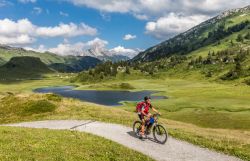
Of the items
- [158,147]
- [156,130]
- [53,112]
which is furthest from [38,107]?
[158,147]

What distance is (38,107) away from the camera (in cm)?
6238

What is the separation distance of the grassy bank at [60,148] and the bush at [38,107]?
28.7 metres

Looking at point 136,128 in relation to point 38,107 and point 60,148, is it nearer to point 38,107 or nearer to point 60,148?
point 60,148

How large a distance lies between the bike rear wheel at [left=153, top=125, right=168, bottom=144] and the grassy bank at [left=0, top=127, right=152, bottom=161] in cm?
486

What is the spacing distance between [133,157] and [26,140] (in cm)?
939

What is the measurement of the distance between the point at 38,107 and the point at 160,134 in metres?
35.0

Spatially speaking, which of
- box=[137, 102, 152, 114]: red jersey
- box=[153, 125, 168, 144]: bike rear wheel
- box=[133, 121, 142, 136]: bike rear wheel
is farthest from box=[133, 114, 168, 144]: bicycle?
box=[137, 102, 152, 114]: red jersey

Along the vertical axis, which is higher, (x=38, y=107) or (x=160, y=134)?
(x=160, y=134)

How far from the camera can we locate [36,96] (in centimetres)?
6906

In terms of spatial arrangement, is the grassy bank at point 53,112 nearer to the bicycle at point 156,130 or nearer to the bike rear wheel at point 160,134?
the bicycle at point 156,130

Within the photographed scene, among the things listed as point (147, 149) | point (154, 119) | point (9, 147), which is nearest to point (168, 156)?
point (147, 149)

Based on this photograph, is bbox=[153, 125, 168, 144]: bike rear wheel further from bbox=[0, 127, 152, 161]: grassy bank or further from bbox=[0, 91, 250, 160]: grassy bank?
bbox=[0, 91, 250, 160]: grassy bank

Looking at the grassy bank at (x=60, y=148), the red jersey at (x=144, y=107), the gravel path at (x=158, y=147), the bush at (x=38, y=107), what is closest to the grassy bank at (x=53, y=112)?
the bush at (x=38, y=107)

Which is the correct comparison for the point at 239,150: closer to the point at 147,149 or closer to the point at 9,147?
the point at 147,149
